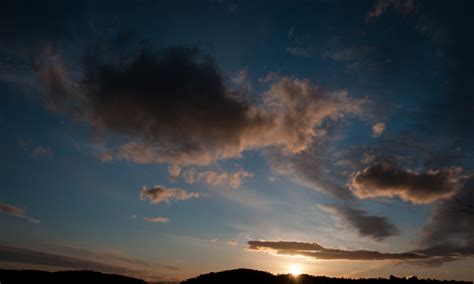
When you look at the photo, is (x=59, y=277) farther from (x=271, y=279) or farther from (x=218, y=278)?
(x=271, y=279)

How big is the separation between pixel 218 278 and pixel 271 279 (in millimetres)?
5365

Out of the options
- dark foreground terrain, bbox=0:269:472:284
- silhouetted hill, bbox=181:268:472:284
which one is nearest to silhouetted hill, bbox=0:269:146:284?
dark foreground terrain, bbox=0:269:472:284

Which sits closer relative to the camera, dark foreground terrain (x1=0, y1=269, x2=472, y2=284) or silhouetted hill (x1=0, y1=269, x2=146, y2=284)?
dark foreground terrain (x1=0, y1=269, x2=472, y2=284)

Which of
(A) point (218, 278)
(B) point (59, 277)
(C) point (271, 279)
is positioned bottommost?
(B) point (59, 277)

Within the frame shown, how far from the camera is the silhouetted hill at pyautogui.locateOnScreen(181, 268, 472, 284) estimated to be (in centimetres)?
3162

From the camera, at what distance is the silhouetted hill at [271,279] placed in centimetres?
3162

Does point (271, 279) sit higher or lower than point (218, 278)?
higher

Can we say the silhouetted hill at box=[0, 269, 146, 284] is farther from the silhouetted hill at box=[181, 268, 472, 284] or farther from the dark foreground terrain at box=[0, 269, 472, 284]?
the silhouetted hill at box=[181, 268, 472, 284]

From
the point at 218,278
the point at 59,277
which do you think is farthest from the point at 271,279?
the point at 59,277

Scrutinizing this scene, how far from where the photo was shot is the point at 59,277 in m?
33.7

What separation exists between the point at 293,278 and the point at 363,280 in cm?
667

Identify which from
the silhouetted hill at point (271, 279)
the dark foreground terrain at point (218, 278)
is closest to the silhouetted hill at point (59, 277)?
the dark foreground terrain at point (218, 278)

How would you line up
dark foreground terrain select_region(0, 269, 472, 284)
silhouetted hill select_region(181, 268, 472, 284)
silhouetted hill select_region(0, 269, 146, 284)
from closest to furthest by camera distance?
silhouetted hill select_region(181, 268, 472, 284) → dark foreground terrain select_region(0, 269, 472, 284) → silhouetted hill select_region(0, 269, 146, 284)

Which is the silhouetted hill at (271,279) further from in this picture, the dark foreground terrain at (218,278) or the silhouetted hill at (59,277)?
the silhouetted hill at (59,277)
